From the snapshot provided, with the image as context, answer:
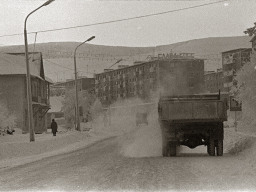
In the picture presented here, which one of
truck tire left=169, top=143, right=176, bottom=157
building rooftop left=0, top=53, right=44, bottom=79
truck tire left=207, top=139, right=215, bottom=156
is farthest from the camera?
building rooftop left=0, top=53, right=44, bottom=79

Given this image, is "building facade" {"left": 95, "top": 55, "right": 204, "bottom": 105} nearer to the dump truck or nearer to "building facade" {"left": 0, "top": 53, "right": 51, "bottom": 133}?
"building facade" {"left": 0, "top": 53, "right": 51, "bottom": 133}

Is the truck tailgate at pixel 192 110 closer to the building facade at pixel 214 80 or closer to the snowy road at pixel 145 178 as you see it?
the snowy road at pixel 145 178

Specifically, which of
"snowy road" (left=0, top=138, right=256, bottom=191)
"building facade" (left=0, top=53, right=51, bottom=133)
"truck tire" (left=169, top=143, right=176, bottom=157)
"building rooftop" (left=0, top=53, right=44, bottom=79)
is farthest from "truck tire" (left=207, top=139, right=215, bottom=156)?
"building rooftop" (left=0, top=53, right=44, bottom=79)

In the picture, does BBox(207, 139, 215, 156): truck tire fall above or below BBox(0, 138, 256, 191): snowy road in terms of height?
below

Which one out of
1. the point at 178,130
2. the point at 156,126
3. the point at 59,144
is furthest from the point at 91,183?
the point at 59,144

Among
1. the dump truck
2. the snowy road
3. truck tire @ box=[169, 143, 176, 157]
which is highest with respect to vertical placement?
the dump truck

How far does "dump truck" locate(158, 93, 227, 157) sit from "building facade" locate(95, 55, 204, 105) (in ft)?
362

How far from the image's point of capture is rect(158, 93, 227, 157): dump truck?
18.4 meters

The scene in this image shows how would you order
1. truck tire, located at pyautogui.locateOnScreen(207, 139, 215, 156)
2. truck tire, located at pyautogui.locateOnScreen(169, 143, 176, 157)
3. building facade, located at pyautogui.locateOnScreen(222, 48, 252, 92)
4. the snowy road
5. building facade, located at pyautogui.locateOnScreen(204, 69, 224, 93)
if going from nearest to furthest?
1. the snowy road
2. truck tire, located at pyautogui.locateOnScreen(207, 139, 215, 156)
3. truck tire, located at pyautogui.locateOnScreen(169, 143, 176, 157)
4. building facade, located at pyautogui.locateOnScreen(222, 48, 252, 92)
5. building facade, located at pyautogui.locateOnScreen(204, 69, 224, 93)

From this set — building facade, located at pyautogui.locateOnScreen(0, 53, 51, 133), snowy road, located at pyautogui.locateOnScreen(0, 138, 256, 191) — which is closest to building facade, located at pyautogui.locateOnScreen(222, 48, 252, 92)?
building facade, located at pyautogui.locateOnScreen(0, 53, 51, 133)

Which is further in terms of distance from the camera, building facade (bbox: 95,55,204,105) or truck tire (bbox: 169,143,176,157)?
building facade (bbox: 95,55,204,105)

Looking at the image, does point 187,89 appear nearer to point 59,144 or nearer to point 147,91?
point 147,91

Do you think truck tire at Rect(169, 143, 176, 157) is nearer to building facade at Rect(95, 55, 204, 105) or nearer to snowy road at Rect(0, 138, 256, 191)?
snowy road at Rect(0, 138, 256, 191)

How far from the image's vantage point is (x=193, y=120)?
727 inches
